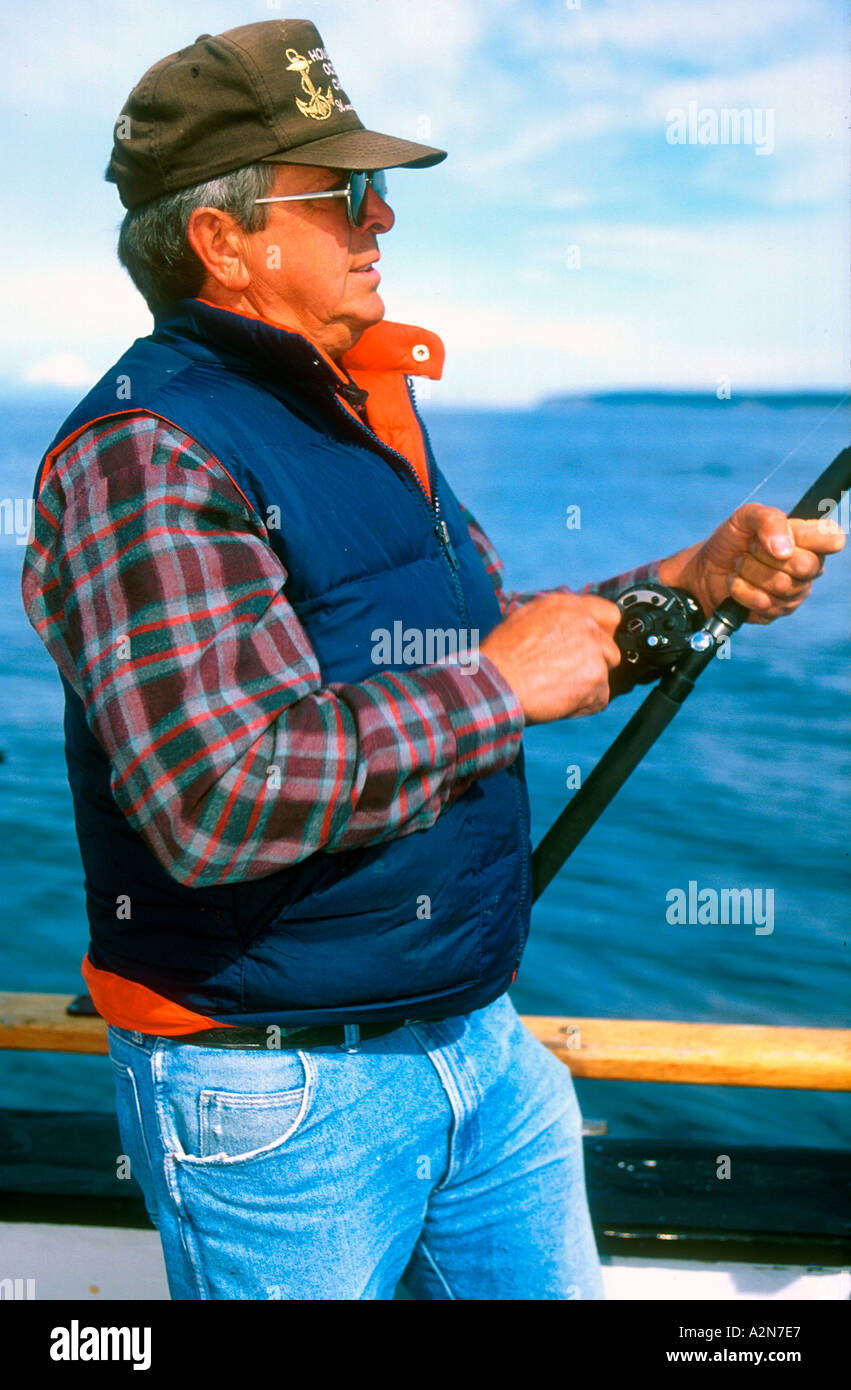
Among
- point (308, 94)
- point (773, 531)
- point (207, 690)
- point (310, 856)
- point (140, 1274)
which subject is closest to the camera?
point (207, 690)

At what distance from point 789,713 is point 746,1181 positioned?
8.61m

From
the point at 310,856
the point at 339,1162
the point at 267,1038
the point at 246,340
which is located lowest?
the point at 339,1162

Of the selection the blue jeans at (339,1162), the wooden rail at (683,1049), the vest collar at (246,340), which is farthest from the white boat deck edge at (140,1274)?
the vest collar at (246,340)

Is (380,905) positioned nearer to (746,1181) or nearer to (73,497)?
(73,497)

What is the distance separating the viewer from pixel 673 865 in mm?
8086

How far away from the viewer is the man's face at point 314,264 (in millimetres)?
1363

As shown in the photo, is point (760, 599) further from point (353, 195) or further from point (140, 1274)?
point (140, 1274)

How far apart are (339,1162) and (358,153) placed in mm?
1082

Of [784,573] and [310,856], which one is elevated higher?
[784,573]

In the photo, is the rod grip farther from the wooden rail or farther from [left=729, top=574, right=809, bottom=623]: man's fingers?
the wooden rail

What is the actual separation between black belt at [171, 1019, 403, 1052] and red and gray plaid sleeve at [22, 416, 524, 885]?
23cm

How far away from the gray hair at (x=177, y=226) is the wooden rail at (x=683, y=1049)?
1.35 meters

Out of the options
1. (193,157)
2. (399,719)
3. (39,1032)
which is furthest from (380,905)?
(39,1032)

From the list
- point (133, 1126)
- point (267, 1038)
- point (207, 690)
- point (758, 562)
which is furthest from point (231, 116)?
point (133, 1126)
